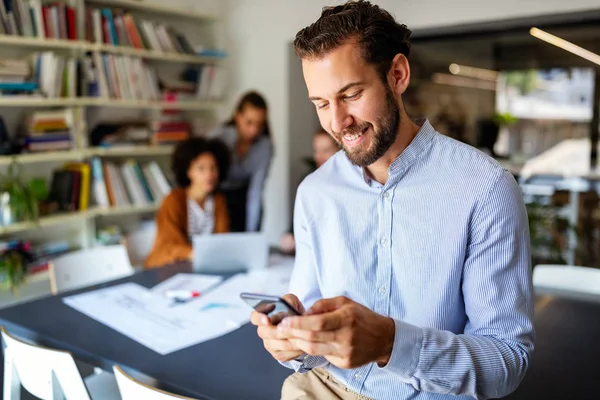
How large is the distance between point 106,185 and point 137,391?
120 inches

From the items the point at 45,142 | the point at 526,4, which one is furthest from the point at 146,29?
the point at 526,4

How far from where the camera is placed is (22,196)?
3541mm

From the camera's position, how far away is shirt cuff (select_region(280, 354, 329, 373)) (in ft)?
4.06

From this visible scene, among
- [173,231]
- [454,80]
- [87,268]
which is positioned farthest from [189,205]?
[454,80]

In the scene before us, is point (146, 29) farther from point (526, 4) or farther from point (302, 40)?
point (302, 40)

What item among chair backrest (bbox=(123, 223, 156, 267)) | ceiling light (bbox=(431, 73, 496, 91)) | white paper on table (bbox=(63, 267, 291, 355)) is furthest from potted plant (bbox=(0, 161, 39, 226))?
ceiling light (bbox=(431, 73, 496, 91))

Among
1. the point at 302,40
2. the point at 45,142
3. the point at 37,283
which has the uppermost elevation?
the point at 302,40

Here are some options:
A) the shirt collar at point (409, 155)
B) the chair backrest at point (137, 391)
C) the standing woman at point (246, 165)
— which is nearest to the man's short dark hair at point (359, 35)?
the shirt collar at point (409, 155)

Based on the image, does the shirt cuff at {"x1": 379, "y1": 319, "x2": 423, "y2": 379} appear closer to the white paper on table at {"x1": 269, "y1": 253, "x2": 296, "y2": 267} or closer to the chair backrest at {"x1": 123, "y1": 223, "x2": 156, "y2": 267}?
the white paper on table at {"x1": 269, "y1": 253, "x2": 296, "y2": 267}

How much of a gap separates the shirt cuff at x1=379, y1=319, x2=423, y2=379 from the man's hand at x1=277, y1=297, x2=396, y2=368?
1.3 inches

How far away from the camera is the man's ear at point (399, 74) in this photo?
4.16 ft

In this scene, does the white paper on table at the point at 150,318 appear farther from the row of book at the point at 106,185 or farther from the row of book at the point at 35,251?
the row of book at the point at 106,185

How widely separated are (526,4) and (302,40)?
295 centimetres

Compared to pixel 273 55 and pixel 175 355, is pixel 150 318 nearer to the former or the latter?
pixel 175 355
